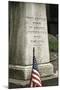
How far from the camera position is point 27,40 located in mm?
1008

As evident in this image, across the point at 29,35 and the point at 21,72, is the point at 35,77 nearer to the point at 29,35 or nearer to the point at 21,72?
the point at 21,72

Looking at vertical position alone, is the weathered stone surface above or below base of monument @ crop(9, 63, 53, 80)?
above

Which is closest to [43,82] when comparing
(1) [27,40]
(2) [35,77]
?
(2) [35,77]

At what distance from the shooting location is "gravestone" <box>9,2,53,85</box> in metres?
0.99

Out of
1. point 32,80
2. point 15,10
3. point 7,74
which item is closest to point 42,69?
point 32,80

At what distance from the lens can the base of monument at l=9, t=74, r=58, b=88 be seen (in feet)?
3.24

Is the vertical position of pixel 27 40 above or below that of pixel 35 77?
above

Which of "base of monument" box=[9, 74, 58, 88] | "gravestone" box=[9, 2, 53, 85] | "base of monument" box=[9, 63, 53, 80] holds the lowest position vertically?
"base of monument" box=[9, 74, 58, 88]

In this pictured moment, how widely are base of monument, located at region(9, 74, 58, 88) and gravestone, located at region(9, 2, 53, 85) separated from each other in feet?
0.05

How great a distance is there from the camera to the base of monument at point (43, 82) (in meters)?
0.99

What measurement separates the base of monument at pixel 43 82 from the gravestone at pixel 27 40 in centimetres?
1

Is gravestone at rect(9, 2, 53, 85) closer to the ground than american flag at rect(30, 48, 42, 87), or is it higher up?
higher up

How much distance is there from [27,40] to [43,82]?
219mm

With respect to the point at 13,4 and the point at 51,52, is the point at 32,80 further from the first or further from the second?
the point at 13,4
